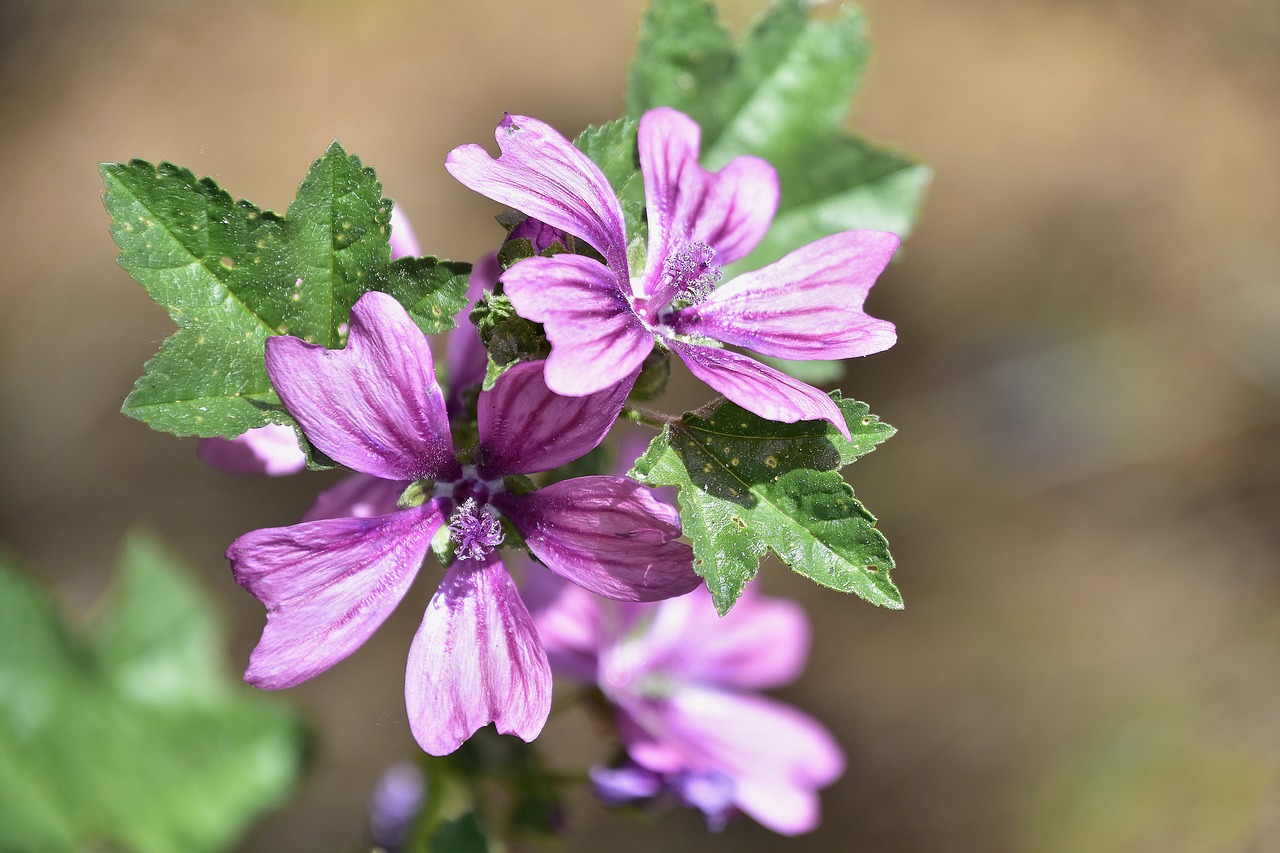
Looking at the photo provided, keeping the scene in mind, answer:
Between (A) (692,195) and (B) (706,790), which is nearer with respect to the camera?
(A) (692,195)

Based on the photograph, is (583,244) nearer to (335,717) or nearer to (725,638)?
(725,638)

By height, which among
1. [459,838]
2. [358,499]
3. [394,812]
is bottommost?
[394,812]

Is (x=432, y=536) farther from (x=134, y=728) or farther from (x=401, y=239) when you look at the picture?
(x=134, y=728)

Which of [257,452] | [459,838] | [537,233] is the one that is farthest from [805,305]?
[459,838]

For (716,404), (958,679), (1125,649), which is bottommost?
(958,679)

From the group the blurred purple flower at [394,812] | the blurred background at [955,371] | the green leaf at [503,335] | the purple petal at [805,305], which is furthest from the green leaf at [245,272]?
the blurred background at [955,371]

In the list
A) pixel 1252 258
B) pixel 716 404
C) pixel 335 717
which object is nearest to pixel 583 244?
pixel 716 404
